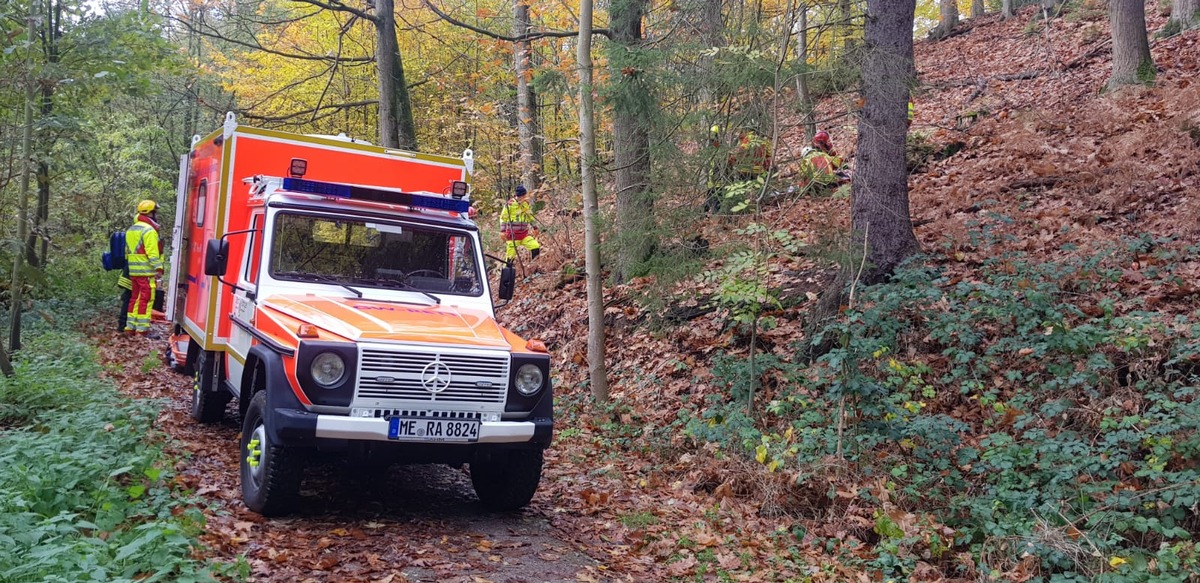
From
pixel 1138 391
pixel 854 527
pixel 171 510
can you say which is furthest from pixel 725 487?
pixel 171 510

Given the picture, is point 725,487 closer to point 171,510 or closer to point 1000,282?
point 1000,282

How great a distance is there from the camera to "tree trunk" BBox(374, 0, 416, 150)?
15.5m

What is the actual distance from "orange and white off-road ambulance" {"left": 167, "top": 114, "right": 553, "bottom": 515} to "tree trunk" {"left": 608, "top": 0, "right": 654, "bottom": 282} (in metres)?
1.93

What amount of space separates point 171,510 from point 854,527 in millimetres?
4853

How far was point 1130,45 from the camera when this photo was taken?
14.6 meters

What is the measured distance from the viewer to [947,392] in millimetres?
8156

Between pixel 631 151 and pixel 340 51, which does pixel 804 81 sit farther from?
pixel 340 51

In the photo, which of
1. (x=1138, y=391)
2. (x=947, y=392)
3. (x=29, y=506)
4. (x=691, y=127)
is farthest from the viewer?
(x=691, y=127)

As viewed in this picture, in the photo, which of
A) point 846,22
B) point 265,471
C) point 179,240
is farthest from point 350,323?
point 846,22

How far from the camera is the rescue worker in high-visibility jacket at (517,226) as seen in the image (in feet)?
50.3

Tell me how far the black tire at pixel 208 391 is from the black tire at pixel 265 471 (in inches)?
98.2

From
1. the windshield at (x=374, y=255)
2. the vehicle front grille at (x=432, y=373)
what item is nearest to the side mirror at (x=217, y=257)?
the windshield at (x=374, y=255)

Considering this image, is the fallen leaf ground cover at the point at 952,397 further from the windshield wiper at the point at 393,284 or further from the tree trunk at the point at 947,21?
the tree trunk at the point at 947,21

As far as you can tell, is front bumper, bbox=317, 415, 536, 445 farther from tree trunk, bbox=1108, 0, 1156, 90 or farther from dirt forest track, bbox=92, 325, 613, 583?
tree trunk, bbox=1108, 0, 1156, 90
